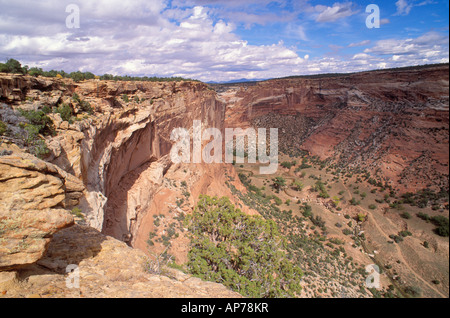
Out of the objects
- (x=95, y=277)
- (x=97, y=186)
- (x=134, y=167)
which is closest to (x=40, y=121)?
(x=97, y=186)

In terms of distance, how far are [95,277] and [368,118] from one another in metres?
32.5

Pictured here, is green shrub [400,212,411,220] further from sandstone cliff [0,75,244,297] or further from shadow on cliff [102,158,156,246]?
shadow on cliff [102,158,156,246]

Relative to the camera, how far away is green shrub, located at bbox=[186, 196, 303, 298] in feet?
22.6

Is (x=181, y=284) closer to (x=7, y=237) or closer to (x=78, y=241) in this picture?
(x=78, y=241)

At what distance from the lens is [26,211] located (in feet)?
9.72

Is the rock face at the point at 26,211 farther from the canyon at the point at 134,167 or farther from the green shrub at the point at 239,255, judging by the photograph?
the green shrub at the point at 239,255

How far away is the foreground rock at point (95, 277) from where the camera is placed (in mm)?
2990

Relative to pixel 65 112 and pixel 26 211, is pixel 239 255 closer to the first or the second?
pixel 26 211

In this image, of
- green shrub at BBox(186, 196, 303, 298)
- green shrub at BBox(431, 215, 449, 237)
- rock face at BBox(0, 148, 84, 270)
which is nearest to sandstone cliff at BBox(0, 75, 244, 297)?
rock face at BBox(0, 148, 84, 270)

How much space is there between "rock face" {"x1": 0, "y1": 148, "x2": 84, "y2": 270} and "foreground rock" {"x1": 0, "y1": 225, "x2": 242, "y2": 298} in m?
0.39

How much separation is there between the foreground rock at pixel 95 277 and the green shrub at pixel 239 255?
2997 mm

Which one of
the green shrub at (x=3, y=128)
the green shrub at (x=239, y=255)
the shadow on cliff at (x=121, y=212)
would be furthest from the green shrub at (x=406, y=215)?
the green shrub at (x=3, y=128)
